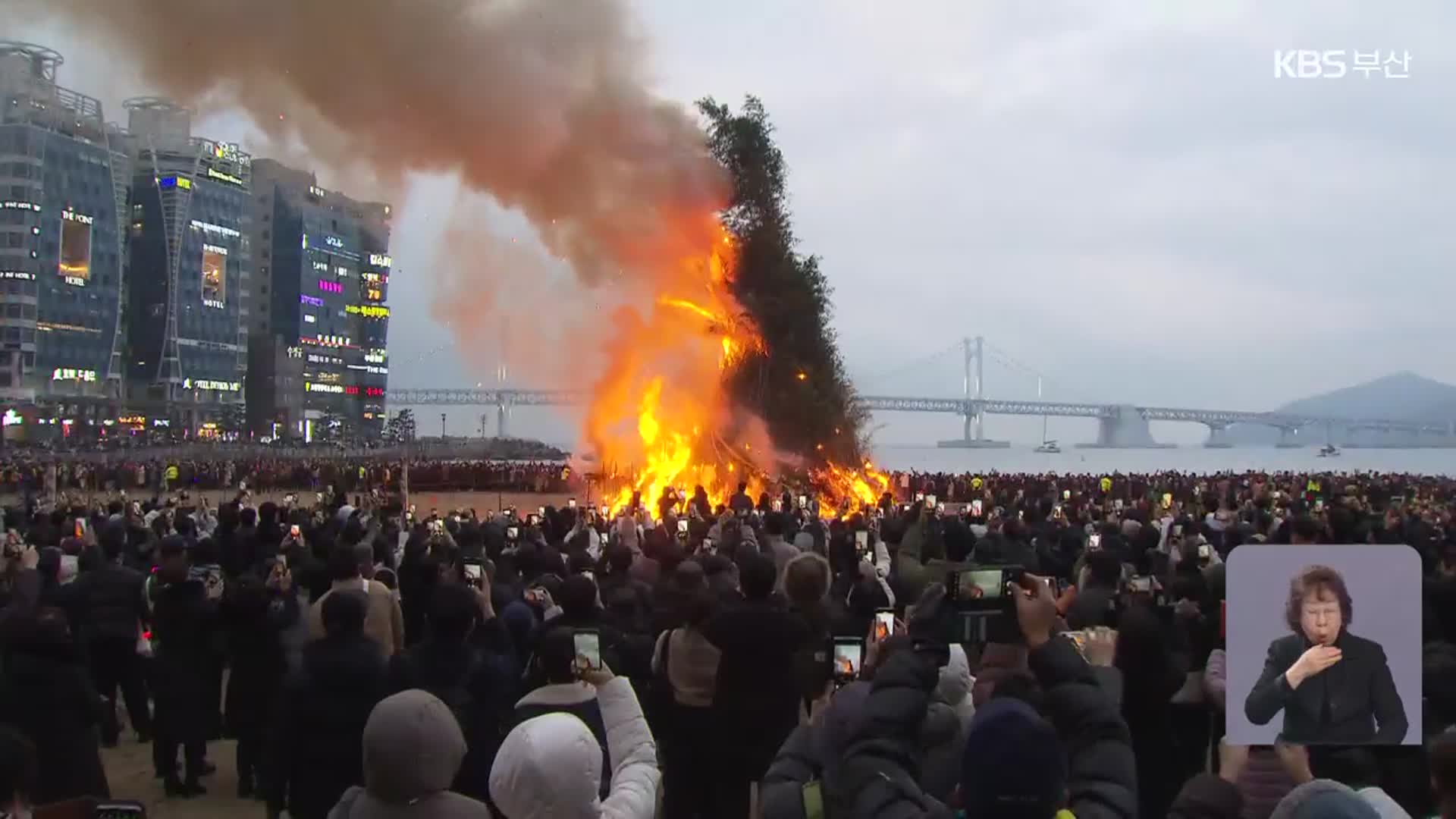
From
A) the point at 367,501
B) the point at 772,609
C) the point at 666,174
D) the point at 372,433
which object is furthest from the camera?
the point at 372,433

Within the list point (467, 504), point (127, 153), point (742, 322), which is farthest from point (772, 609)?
point (127, 153)

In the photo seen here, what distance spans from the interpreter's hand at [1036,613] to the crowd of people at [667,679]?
1cm

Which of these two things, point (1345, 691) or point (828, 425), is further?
point (828, 425)

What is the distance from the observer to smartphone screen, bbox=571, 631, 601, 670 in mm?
4535

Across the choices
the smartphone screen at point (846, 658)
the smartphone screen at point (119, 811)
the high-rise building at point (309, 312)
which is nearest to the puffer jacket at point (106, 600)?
the smartphone screen at point (846, 658)

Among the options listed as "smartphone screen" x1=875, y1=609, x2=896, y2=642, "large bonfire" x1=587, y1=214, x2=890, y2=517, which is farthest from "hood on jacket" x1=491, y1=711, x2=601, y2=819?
"large bonfire" x1=587, y1=214, x2=890, y2=517

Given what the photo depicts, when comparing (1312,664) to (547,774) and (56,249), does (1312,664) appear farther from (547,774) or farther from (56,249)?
(56,249)

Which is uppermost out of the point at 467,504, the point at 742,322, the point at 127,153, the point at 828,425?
the point at 127,153

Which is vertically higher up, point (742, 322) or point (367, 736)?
point (742, 322)

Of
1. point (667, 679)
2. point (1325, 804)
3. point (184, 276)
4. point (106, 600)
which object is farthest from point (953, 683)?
point (184, 276)

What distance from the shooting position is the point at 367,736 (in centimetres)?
336

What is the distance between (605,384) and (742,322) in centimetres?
482

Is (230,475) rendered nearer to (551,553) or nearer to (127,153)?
(551,553)

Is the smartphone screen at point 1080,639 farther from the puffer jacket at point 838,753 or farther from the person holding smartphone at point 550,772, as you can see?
the person holding smartphone at point 550,772
